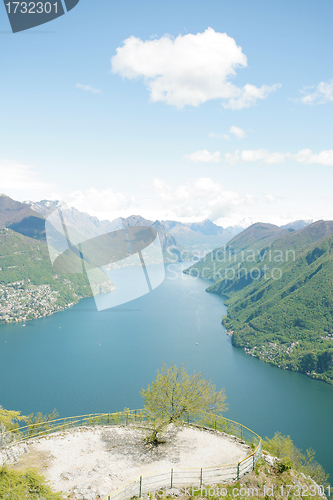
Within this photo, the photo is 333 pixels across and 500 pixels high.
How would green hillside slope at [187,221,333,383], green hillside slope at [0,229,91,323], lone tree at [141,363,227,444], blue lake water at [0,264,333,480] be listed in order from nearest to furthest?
lone tree at [141,363,227,444], blue lake water at [0,264,333,480], green hillside slope at [187,221,333,383], green hillside slope at [0,229,91,323]

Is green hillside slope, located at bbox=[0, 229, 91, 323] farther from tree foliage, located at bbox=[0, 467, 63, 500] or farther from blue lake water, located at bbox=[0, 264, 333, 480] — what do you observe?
tree foliage, located at bbox=[0, 467, 63, 500]

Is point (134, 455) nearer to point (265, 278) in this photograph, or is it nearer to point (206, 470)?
point (206, 470)

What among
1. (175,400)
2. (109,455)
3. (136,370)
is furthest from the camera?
(136,370)

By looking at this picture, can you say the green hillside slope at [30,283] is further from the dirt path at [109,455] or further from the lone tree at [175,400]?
the lone tree at [175,400]

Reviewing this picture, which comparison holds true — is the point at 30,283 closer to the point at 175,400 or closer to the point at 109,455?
the point at 175,400

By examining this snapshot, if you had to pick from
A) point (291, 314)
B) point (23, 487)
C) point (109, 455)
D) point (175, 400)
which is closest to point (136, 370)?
point (175, 400)

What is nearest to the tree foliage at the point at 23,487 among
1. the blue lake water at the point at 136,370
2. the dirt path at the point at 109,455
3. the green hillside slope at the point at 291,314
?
the dirt path at the point at 109,455

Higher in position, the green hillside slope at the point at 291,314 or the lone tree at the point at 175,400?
the lone tree at the point at 175,400

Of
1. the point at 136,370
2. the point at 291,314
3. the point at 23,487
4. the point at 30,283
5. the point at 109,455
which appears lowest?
the point at 291,314

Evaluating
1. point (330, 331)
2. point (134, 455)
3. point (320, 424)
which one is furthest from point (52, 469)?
point (330, 331)

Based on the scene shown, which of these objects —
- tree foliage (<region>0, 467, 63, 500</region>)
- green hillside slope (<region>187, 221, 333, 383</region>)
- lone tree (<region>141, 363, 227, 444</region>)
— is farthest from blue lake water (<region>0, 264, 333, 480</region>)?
tree foliage (<region>0, 467, 63, 500</region>)
